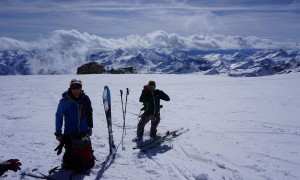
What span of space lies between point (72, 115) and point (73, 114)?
0.04 metres

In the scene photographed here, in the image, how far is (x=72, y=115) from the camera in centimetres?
737

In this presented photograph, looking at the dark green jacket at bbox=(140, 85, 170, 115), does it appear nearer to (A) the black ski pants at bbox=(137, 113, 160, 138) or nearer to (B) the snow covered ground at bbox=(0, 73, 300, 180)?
(A) the black ski pants at bbox=(137, 113, 160, 138)

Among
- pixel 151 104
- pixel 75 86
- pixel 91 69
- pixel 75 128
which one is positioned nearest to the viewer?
pixel 75 86

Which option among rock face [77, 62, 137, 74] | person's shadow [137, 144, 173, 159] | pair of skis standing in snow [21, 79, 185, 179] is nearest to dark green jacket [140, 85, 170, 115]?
person's shadow [137, 144, 173, 159]

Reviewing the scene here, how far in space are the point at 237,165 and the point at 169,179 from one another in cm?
198

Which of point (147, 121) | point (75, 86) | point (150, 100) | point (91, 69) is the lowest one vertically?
point (147, 121)

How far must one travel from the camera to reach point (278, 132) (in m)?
11.2

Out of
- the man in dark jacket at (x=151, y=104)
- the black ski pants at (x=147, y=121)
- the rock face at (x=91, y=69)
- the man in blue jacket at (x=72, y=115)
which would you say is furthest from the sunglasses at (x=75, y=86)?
the rock face at (x=91, y=69)

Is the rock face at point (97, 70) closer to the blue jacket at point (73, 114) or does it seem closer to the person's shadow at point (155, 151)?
the person's shadow at point (155, 151)

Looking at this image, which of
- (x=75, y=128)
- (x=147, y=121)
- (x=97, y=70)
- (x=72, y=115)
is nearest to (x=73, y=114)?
(x=72, y=115)

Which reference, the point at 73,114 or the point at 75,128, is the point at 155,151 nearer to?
the point at 75,128

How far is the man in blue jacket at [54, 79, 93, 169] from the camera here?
7230mm

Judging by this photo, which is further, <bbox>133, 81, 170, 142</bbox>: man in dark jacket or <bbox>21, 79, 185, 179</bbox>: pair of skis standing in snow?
<bbox>133, 81, 170, 142</bbox>: man in dark jacket

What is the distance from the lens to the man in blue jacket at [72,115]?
23.7 feet
